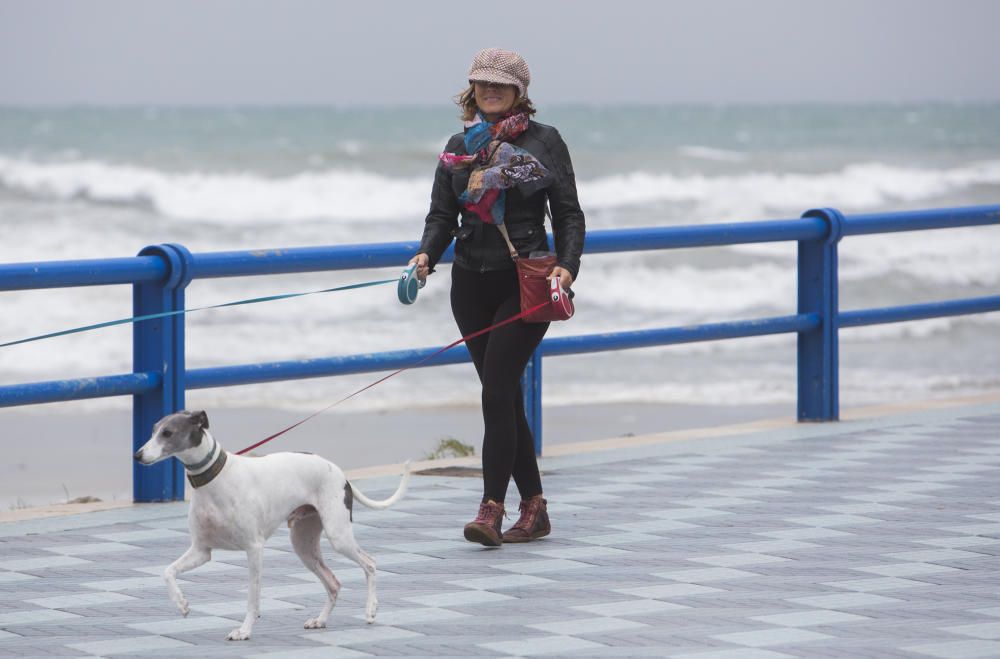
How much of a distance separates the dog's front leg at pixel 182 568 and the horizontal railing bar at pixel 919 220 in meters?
5.28

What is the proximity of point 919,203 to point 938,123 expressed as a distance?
111 ft

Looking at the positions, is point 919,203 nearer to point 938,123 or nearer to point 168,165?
point 168,165

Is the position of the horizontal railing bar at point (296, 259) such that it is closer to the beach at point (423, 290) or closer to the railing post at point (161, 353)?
the railing post at point (161, 353)

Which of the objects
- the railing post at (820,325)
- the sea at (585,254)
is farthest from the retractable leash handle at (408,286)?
the railing post at (820,325)

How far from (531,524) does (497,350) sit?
2.19 ft

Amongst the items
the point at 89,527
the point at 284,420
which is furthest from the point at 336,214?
the point at 89,527

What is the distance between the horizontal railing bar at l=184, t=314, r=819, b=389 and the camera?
24.0 ft

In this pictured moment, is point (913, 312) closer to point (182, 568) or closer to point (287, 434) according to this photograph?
point (287, 434)

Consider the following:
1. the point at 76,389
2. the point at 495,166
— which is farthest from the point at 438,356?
the point at 495,166

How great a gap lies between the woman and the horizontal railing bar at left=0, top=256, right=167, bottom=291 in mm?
1306

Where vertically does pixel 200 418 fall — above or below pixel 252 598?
above

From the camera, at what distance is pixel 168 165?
44281mm

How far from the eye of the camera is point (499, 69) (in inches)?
241

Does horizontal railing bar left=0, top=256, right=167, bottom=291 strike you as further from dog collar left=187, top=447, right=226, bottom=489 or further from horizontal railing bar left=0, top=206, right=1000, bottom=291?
dog collar left=187, top=447, right=226, bottom=489
